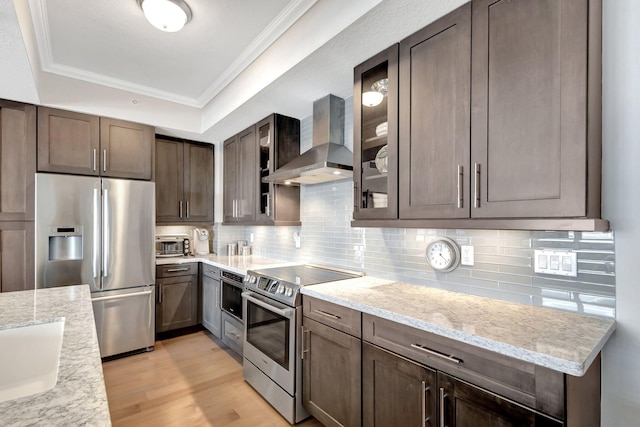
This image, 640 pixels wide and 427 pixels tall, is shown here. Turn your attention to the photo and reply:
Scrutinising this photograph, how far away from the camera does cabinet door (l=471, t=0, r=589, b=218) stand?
1177 mm

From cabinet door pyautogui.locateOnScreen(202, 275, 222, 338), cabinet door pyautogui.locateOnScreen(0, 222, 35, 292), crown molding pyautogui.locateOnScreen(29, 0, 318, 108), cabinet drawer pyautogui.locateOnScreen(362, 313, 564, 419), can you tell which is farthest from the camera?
cabinet door pyautogui.locateOnScreen(202, 275, 222, 338)

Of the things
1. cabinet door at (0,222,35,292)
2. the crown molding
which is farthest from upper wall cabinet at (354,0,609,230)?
cabinet door at (0,222,35,292)

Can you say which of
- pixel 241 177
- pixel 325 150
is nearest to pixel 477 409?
pixel 325 150

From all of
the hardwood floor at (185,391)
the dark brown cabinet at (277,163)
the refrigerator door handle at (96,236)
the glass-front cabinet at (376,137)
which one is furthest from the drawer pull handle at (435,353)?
the refrigerator door handle at (96,236)

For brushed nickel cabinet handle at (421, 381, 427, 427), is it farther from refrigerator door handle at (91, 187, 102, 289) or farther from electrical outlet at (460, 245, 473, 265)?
refrigerator door handle at (91, 187, 102, 289)

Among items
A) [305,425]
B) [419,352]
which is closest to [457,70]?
[419,352]

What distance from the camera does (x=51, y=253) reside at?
9.11 ft

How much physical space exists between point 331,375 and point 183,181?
3.03 m

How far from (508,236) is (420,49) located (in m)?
1.11

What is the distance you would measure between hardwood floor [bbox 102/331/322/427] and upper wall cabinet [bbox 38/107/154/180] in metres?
1.84

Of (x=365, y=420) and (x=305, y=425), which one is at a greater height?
(x=365, y=420)

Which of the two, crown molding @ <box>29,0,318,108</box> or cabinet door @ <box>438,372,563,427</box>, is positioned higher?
crown molding @ <box>29,0,318,108</box>

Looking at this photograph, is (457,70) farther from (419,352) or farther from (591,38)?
(419,352)

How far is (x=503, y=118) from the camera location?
138 centimetres
